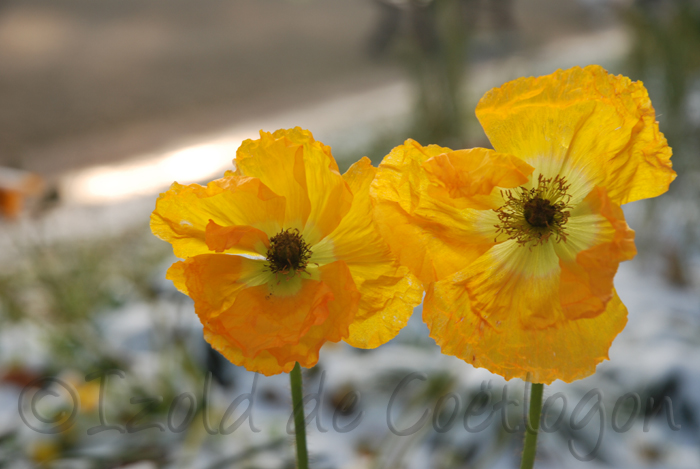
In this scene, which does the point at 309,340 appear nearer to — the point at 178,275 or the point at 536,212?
the point at 178,275

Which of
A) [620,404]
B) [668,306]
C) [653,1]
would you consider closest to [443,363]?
[620,404]

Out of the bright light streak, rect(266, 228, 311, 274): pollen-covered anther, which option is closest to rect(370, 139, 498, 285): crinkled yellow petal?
rect(266, 228, 311, 274): pollen-covered anther

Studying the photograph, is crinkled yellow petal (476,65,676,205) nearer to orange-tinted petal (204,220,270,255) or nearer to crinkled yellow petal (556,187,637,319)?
crinkled yellow petal (556,187,637,319)

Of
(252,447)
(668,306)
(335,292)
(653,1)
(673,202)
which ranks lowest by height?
(252,447)

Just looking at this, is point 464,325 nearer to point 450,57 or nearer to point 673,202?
point 673,202

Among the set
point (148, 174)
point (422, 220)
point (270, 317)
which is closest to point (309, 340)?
point (270, 317)

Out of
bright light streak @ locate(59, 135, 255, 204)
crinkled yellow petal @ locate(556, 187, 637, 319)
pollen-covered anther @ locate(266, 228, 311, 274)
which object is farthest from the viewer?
bright light streak @ locate(59, 135, 255, 204)

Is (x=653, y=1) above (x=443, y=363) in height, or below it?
above
